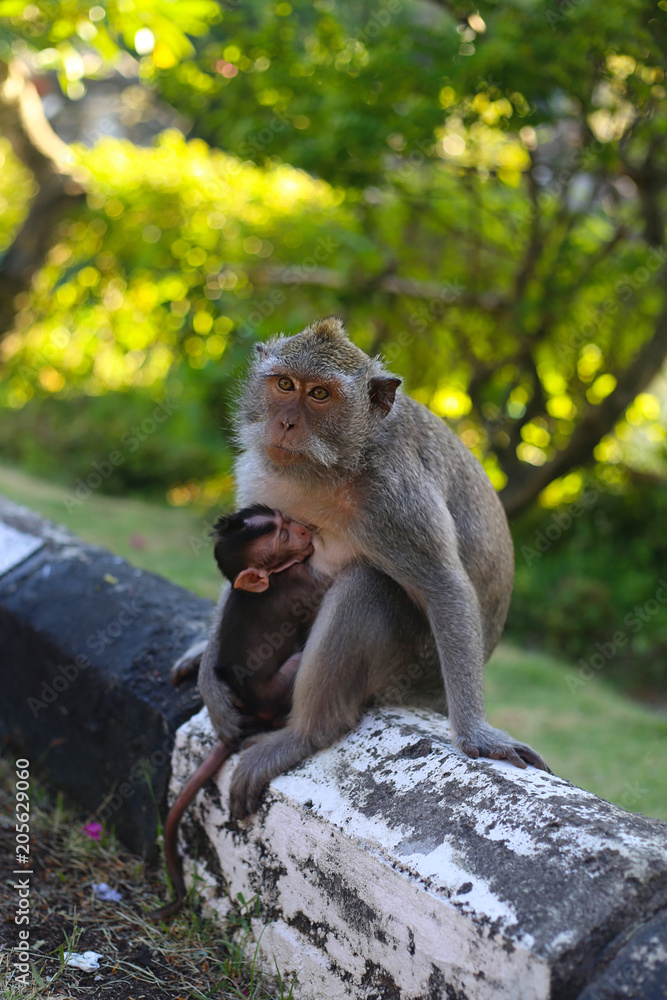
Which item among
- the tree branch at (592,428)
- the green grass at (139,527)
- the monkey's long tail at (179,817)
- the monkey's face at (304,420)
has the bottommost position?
the green grass at (139,527)

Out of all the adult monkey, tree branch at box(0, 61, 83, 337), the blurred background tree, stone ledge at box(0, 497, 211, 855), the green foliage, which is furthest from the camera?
tree branch at box(0, 61, 83, 337)

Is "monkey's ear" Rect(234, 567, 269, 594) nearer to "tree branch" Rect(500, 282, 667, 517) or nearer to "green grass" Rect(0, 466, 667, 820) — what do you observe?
"green grass" Rect(0, 466, 667, 820)

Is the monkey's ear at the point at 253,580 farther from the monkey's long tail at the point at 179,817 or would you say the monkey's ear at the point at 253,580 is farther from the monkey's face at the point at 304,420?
the monkey's long tail at the point at 179,817

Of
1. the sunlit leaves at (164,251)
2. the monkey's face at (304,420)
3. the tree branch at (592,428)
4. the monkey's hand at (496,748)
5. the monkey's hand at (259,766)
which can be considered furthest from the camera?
the sunlit leaves at (164,251)

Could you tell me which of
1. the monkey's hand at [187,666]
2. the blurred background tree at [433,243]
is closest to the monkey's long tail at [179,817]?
the monkey's hand at [187,666]

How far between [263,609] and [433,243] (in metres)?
6.65

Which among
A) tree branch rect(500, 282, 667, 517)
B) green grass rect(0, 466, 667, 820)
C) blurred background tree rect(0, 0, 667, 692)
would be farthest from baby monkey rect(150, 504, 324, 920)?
tree branch rect(500, 282, 667, 517)

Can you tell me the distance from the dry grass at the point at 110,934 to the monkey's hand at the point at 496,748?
82cm

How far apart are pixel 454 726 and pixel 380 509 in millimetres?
717

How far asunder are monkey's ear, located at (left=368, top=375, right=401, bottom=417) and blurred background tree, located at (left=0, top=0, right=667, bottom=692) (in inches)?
115

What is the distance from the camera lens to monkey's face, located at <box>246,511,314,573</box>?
2.97 m

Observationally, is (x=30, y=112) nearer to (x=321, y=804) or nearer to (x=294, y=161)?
(x=294, y=161)

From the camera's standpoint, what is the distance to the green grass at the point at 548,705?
4.84 m

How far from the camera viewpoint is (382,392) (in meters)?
2.92
